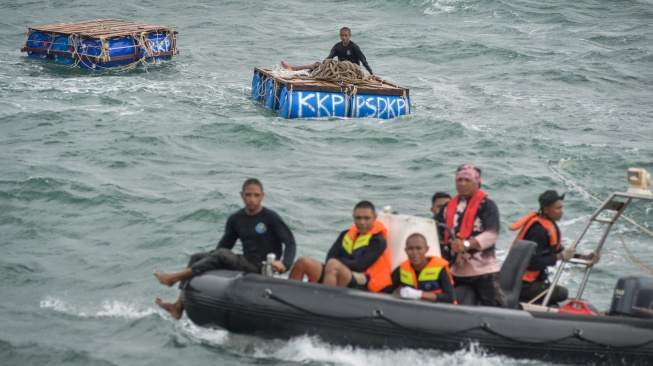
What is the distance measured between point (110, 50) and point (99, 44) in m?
0.27

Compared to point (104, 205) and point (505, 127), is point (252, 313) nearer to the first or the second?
point (104, 205)

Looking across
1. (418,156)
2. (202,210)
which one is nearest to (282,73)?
(418,156)

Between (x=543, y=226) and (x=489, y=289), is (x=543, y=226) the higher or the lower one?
the higher one

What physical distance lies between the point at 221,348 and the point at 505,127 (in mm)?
9645

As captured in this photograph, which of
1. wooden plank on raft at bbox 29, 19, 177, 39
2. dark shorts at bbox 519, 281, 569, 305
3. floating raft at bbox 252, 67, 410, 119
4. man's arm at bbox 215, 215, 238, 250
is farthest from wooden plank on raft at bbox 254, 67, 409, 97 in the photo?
dark shorts at bbox 519, 281, 569, 305

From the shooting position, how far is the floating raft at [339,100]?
1638 centimetres

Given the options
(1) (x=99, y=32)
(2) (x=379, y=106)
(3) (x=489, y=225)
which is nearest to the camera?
(3) (x=489, y=225)

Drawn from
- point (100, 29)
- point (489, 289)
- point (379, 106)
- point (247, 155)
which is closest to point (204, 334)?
point (489, 289)

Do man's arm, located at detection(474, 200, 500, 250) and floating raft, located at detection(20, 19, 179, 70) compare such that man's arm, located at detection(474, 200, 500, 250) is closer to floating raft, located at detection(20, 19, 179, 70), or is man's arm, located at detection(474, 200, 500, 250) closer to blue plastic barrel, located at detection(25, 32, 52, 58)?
floating raft, located at detection(20, 19, 179, 70)

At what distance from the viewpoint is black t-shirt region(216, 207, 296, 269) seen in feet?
25.9

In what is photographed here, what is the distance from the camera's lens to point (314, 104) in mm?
16453

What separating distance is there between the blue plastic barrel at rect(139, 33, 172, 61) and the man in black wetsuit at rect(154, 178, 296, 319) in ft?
46.6

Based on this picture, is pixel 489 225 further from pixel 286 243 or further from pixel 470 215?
pixel 286 243

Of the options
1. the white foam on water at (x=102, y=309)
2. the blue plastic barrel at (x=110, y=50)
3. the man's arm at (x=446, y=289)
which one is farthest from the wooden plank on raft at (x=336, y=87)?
the man's arm at (x=446, y=289)
